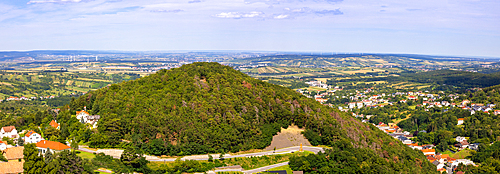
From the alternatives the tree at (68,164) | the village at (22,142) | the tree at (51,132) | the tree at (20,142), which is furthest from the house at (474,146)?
the tree at (20,142)

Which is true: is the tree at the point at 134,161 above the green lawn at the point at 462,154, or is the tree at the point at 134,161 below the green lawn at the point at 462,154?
above

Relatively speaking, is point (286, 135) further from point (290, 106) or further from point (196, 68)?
point (196, 68)

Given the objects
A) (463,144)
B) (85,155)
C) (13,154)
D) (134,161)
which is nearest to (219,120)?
(134,161)

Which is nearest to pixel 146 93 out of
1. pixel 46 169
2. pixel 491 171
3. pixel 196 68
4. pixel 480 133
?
pixel 196 68

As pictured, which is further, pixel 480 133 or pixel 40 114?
pixel 480 133

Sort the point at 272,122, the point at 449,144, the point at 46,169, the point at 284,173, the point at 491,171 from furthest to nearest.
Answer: the point at 449,144 < the point at 272,122 < the point at 491,171 < the point at 284,173 < the point at 46,169

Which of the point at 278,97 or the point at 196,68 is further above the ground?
the point at 196,68

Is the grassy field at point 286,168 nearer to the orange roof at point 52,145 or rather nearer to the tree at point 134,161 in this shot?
the tree at point 134,161
